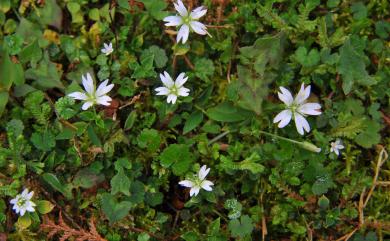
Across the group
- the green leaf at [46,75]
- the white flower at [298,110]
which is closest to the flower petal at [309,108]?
the white flower at [298,110]

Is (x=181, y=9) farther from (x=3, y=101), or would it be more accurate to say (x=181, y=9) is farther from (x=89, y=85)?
(x=3, y=101)

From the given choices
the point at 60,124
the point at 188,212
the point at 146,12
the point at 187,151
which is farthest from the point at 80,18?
the point at 188,212

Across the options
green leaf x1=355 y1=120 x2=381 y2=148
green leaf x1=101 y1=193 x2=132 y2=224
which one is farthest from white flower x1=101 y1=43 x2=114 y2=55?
green leaf x1=355 y1=120 x2=381 y2=148

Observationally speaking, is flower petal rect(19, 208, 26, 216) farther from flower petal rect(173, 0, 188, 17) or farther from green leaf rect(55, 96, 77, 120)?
flower petal rect(173, 0, 188, 17)

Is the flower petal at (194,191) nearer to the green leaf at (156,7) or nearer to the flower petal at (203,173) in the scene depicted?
the flower petal at (203,173)

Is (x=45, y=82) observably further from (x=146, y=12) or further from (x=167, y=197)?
(x=167, y=197)
